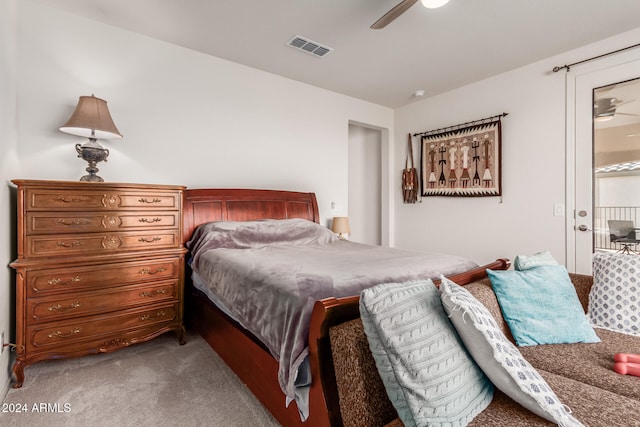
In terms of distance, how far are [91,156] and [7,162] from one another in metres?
0.46

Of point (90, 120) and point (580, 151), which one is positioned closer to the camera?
point (90, 120)

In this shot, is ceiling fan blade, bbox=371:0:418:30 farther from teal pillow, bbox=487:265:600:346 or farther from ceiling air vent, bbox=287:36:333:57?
teal pillow, bbox=487:265:600:346

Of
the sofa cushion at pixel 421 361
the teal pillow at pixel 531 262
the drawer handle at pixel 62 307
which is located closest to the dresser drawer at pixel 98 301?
the drawer handle at pixel 62 307

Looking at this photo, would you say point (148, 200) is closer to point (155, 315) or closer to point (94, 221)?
point (94, 221)

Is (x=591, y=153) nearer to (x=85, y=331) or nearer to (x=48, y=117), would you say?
(x=85, y=331)

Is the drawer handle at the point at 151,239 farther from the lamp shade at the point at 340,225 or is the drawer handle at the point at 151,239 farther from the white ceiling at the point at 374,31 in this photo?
the lamp shade at the point at 340,225

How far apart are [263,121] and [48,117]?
1.89 metres

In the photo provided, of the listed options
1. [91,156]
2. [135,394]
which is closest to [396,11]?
[91,156]

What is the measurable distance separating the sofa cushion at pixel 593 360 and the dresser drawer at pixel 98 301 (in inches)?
94.6

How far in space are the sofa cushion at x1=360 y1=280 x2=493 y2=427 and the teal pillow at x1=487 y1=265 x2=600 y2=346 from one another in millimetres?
680

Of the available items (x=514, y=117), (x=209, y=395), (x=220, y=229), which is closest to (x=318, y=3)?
(x=220, y=229)

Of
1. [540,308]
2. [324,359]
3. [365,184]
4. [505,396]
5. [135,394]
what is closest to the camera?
[505,396]

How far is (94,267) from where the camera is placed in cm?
209

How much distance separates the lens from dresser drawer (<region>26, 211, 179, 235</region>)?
192cm
